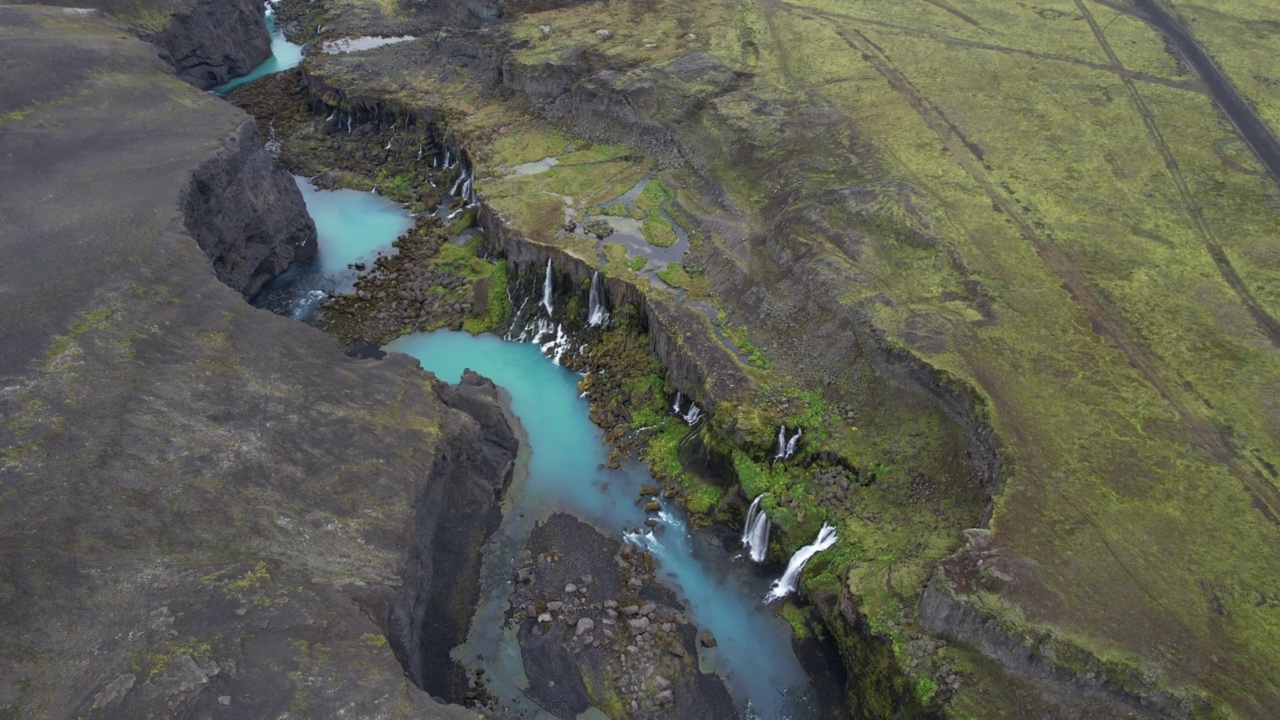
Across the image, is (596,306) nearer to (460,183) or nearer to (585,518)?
(585,518)

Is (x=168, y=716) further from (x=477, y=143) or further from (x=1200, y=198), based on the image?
(x=1200, y=198)

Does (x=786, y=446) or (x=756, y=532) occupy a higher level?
(x=786, y=446)

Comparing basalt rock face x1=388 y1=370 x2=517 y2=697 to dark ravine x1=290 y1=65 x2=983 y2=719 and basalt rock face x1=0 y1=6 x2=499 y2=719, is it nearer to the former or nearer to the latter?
basalt rock face x1=0 y1=6 x2=499 y2=719

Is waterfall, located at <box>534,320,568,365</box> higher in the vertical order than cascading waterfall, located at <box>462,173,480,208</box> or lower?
lower

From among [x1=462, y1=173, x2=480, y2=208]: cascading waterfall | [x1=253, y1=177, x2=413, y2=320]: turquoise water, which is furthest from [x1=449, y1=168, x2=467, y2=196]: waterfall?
[x1=253, y1=177, x2=413, y2=320]: turquoise water

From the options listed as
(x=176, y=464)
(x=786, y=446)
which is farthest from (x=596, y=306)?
(x=176, y=464)

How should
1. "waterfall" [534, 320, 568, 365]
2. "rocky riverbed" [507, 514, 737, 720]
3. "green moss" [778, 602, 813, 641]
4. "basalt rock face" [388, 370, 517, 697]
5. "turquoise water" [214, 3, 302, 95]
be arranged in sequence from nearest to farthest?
"basalt rock face" [388, 370, 517, 697] → "rocky riverbed" [507, 514, 737, 720] → "green moss" [778, 602, 813, 641] → "waterfall" [534, 320, 568, 365] → "turquoise water" [214, 3, 302, 95]

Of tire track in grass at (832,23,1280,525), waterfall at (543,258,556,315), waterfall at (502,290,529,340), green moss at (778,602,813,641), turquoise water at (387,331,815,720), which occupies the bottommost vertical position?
green moss at (778,602,813,641)

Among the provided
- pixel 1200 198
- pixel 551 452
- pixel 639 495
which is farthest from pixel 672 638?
pixel 1200 198
